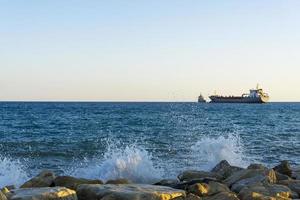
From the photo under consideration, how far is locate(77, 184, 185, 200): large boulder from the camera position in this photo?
7641 millimetres

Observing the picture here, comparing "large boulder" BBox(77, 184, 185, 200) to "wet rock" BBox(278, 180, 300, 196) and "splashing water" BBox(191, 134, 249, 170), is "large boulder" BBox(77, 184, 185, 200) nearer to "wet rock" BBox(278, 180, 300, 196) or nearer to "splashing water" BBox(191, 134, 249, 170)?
"wet rock" BBox(278, 180, 300, 196)

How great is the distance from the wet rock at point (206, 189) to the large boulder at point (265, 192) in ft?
1.31

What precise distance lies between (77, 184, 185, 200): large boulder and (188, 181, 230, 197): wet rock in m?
0.55

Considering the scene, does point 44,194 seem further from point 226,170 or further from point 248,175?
point 226,170

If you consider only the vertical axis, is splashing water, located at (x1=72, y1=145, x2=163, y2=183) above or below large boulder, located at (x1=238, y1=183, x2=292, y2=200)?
below

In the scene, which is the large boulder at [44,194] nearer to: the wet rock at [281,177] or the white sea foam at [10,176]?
the wet rock at [281,177]

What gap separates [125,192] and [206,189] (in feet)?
5.65

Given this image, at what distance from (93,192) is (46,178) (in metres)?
2.36

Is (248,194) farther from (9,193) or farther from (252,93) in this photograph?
(252,93)

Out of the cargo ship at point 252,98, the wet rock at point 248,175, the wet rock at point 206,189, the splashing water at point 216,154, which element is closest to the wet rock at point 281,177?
the wet rock at point 248,175

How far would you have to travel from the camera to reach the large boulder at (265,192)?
8320mm

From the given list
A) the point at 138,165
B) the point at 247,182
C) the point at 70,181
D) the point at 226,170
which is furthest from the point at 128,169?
the point at 247,182

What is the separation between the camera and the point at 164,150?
21938 millimetres

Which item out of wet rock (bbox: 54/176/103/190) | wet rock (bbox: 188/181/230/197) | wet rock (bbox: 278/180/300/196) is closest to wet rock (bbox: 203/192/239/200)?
wet rock (bbox: 188/181/230/197)
